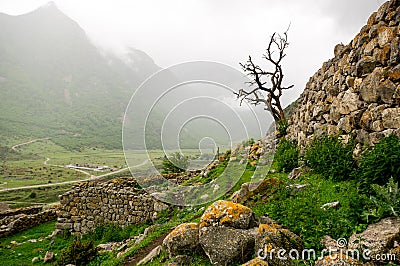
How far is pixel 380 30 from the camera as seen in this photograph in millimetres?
9039

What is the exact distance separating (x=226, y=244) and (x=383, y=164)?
449cm

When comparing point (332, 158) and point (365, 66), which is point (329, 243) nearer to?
point (332, 158)

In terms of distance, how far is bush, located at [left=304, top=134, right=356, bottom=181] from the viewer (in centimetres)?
833

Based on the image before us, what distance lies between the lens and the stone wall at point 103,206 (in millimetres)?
13406

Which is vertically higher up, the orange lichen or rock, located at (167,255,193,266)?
the orange lichen

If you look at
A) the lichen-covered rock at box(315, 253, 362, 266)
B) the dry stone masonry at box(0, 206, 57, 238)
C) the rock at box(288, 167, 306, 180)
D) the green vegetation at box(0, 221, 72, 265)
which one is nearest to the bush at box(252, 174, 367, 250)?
the lichen-covered rock at box(315, 253, 362, 266)

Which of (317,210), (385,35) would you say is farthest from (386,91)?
(317,210)

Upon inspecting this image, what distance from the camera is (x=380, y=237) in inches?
183

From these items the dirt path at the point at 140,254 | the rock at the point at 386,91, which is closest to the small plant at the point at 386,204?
the rock at the point at 386,91

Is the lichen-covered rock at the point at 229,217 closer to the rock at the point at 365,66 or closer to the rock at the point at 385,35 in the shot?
the rock at the point at 365,66

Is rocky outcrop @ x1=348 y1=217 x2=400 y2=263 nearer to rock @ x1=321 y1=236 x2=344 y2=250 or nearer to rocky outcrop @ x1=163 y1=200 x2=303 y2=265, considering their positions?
rock @ x1=321 y1=236 x2=344 y2=250

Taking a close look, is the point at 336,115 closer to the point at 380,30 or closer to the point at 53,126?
the point at 380,30

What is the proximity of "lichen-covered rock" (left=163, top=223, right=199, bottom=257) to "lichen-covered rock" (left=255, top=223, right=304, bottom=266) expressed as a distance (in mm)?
1466

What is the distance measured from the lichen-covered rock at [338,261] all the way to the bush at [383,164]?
113 inches
